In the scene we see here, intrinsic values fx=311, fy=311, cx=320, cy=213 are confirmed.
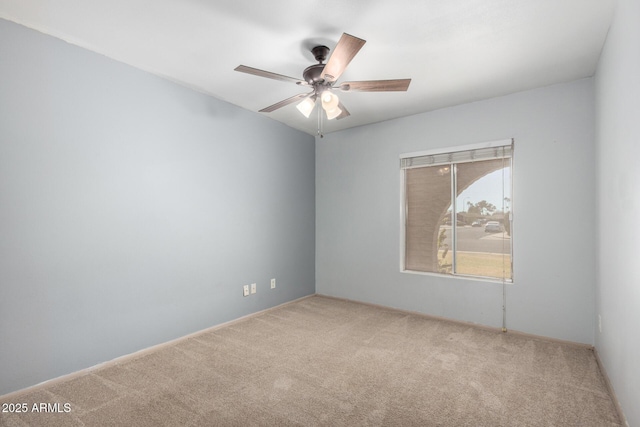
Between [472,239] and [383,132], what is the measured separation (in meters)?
1.78

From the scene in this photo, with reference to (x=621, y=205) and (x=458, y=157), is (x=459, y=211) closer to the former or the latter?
(x=458, y=157)

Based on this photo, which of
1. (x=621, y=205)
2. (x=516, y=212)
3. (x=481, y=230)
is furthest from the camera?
(x=481, y=230)

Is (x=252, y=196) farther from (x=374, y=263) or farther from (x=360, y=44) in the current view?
(x=360, y=44)

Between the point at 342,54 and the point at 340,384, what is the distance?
90.0 inches

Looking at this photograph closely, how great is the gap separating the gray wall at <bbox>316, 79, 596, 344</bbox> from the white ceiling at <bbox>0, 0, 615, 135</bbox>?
389 mm

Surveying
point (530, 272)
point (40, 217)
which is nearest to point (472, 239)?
point (530, 272)

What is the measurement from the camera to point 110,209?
2.58 metres

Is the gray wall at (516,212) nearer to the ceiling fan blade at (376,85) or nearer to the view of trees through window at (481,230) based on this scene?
the view of trees through window at (481,230)

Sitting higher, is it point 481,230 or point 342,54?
point 342,54

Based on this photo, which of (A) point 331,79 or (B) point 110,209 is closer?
(A) point 331,79

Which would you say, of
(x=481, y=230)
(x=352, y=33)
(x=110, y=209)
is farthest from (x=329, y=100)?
(x=481, y=230)

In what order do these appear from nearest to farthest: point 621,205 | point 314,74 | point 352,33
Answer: point 621,205
point 352,33
point 314,74

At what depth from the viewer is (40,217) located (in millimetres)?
2217

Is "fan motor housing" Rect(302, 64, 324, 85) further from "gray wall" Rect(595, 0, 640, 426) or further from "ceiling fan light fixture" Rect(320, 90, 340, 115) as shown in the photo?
"gray wall" Rect(595, 0, 640, 426)
